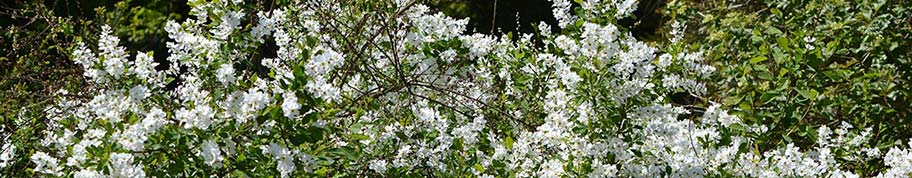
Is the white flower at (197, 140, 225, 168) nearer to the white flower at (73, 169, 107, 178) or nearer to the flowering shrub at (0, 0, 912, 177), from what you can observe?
the flowering shrub at (0, 0, 912, 177)

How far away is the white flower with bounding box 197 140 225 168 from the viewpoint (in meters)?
2.20

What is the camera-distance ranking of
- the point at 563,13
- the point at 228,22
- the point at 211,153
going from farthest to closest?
1. the point at 563,13
2. the point at 228,22
3. the point at 211,153

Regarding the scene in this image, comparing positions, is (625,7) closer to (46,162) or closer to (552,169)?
(552,169)

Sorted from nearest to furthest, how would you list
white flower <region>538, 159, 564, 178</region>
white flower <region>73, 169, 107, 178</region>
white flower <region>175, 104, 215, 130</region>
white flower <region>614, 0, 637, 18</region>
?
white flower <region>73, 169, 107, 178</region> → white flower <region>175, 104, 215, 130</region> → white flower <region>538, 159, 564, 178</region> → white flower <region>614, 0, 637, 18</region>

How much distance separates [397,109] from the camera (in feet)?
9.89

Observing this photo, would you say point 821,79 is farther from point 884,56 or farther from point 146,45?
point 146,45

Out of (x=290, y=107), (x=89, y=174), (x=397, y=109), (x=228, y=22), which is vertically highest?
(x=397, y=109)

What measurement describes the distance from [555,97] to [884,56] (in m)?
2.14

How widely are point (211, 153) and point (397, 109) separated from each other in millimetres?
→ 868

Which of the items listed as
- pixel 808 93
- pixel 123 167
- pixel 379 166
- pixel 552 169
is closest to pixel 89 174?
pixel 123 167

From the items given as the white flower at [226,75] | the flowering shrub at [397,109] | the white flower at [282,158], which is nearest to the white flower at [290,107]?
the flowering shrub at [397,109]

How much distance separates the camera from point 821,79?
3.04 metres

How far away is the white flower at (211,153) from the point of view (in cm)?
220

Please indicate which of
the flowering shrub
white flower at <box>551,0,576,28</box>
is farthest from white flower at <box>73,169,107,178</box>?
white flower at <box>551,0,576,28</box>
